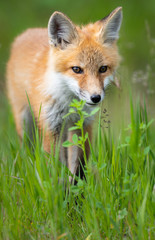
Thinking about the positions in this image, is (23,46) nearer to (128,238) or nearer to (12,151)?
(12,151)

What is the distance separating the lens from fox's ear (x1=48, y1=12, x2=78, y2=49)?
3834 millimetres

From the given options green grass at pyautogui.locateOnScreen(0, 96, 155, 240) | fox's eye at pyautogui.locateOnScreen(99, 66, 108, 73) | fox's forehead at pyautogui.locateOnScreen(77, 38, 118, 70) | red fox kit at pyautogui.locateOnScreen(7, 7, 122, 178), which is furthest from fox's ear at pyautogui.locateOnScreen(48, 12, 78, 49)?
green grass at pyautogui.locateOnScreen(0, 96, 155, 240)

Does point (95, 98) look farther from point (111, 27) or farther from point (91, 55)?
point (111, 27)

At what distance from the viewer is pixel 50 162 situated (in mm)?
3119

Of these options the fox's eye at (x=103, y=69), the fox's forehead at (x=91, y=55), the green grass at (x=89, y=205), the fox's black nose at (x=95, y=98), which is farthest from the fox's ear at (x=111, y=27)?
the green grass at (x=89, y=205)

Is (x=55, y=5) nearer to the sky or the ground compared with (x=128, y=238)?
nearer to the sky

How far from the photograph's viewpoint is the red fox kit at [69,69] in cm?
368

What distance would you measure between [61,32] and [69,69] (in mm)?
489

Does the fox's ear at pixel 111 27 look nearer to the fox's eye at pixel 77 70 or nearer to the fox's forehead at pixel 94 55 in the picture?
the fox's forehead at pixel 94 55

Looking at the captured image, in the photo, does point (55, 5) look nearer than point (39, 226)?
No

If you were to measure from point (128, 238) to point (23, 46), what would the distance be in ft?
11.0

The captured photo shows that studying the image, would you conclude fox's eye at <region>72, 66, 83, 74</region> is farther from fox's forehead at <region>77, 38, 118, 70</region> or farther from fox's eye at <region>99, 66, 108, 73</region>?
fox's eye at <region>99, 66, 108, 73</region>

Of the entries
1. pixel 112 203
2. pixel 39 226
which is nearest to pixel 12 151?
pixel 39 226

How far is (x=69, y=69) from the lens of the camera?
3771 millimetres
